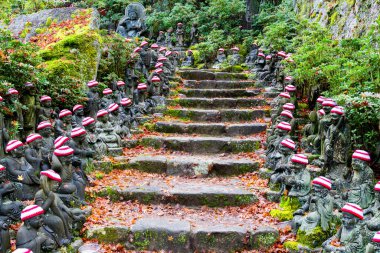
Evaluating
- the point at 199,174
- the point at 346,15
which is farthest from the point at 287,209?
the point at 346,15

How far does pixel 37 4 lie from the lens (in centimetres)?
2017

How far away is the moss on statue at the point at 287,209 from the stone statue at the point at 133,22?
18974 millimetres

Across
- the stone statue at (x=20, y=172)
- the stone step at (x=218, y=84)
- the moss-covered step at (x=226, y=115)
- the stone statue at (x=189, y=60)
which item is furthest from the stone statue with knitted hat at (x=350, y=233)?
the stone statue at (x=189, y=60)

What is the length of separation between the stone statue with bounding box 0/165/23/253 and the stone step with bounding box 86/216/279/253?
137cm

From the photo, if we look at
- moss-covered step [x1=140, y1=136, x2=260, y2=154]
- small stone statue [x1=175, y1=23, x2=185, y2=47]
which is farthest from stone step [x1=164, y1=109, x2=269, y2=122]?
small stone statue [x1=175, y1=23, x2=185, y2=47]

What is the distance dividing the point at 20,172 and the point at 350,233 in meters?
5.52

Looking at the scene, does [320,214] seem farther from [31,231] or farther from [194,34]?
[194,34]

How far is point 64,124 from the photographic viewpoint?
9.20 metres

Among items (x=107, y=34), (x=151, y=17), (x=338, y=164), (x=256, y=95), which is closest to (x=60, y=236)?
(x=338, y=164)

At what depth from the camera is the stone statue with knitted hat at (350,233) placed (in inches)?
200

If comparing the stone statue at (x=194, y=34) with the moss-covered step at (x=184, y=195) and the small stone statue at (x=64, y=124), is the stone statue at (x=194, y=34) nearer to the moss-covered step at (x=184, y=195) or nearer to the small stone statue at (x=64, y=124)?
the small stone statue at (x=64, y=124)

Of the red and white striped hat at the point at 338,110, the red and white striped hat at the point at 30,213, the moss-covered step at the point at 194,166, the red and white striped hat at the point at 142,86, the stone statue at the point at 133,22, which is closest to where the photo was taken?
the red and white striped hat at the point at 30,213

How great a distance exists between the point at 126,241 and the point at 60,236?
125 cm

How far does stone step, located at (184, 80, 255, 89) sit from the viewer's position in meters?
15.2
